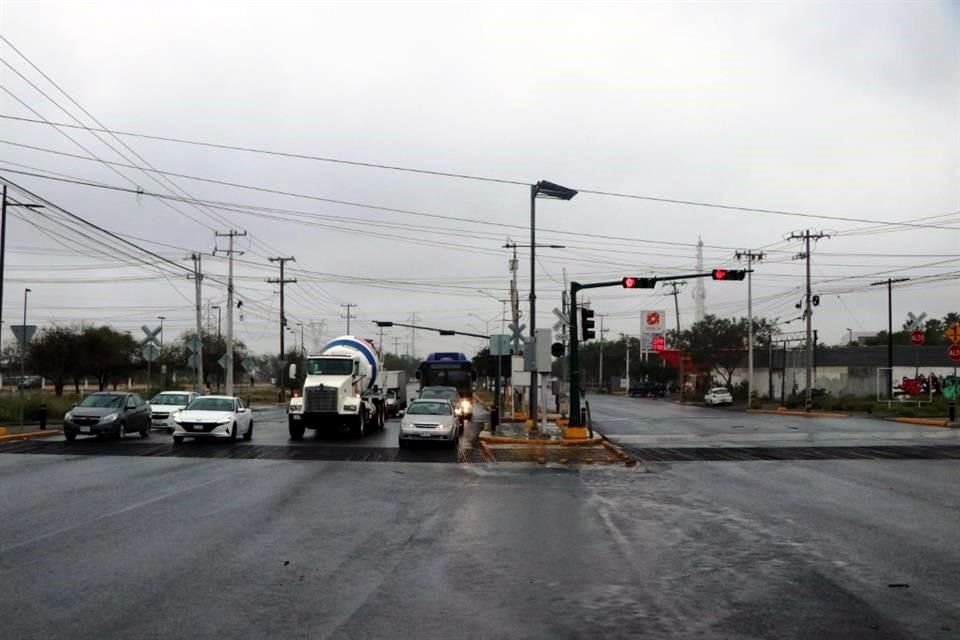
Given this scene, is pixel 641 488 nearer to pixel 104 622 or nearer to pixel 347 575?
pixel 347 575

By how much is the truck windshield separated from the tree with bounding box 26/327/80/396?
3495 cm

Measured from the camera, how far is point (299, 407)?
3147 centimetres

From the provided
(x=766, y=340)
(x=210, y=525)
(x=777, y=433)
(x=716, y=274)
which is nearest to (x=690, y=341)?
(x=766, y=340)

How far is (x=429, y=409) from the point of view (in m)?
28.9

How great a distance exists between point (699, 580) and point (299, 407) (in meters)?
23.8

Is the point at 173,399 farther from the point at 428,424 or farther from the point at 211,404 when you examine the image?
the point at 428,424

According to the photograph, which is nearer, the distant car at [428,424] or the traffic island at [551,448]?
the traffic island at [551,448]

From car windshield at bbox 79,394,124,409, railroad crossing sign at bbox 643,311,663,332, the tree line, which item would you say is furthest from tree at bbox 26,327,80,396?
railroad crossing sign at bbox 643,311,663,332

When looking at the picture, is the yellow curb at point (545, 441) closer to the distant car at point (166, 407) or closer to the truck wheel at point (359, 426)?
the truck wheel at point (359, 426)

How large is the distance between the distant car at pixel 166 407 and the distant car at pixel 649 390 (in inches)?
2842

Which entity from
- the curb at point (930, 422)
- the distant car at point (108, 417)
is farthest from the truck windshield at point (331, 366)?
the curb at point (930, 422)

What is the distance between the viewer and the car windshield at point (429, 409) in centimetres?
2870

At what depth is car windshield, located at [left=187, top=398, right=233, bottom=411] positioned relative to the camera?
29.1m

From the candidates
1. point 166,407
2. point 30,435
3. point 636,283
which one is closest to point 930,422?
point 636,283
